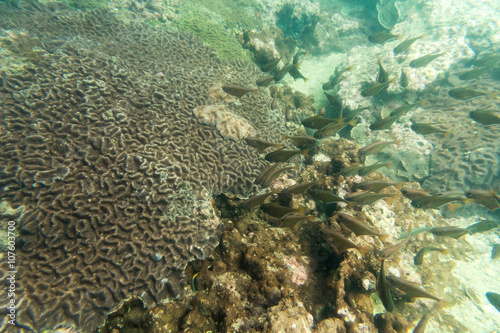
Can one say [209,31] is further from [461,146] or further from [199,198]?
[461,146]

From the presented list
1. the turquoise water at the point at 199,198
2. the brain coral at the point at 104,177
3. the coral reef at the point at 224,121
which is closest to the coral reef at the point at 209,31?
the turquoise water at the point at 199,198

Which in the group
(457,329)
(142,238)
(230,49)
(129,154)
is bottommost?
(142,238)

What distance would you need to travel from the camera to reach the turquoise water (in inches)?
110

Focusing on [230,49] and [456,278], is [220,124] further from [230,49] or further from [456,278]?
[456,278]

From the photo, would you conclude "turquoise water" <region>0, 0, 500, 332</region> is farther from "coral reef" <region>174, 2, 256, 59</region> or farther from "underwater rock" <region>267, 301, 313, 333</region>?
"coral reef" <region>174, 2, 256, 59</region>

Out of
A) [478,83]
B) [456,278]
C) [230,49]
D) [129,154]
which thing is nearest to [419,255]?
[456,278]

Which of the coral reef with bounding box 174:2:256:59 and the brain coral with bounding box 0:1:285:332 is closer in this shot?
the brain coral with bounding box 0:1:285:332

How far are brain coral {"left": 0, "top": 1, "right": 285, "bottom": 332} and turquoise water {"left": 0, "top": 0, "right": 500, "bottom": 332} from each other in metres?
0.02

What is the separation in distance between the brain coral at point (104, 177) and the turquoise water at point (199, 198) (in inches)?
0.9

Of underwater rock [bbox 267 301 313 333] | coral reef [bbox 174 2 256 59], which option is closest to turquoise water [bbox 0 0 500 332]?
underwater rock [bbox 267 301 313 333]

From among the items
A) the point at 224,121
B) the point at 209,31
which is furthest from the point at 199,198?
the point at 209,31

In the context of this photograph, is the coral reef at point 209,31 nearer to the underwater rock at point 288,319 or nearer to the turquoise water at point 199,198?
the turquoise water at point 199,198

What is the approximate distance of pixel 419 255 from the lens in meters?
3.92

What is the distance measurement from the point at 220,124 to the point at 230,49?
4384mm
